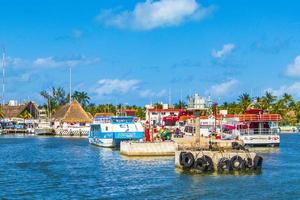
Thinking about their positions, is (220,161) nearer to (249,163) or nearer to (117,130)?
(249,163)

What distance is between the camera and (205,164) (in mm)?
59562

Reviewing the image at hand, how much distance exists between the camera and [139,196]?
153ft

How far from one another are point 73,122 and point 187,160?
119 meters

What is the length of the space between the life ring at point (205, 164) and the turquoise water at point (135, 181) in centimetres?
204

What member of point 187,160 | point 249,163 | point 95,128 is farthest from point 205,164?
point 95,128

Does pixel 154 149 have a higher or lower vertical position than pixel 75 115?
lower

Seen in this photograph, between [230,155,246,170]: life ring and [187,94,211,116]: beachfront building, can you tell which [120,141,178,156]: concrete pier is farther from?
[230,155,246,170]: life ring

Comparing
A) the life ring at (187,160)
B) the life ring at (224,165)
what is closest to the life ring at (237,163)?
the life ring at (224,165)

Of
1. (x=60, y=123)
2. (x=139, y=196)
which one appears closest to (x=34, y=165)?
(x=139, y=196)

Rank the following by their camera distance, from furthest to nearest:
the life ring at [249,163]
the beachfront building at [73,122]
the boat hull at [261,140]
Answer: the beachfront building at [73,122] < the boat hull at [261,140] < the life ring at [249,163]

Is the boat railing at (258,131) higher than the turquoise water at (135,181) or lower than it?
higher

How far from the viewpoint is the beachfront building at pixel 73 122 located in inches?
6658

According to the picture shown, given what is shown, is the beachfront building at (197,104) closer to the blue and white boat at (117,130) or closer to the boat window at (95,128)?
the blue and white boat at (117,130)

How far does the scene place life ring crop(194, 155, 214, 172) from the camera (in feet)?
195
